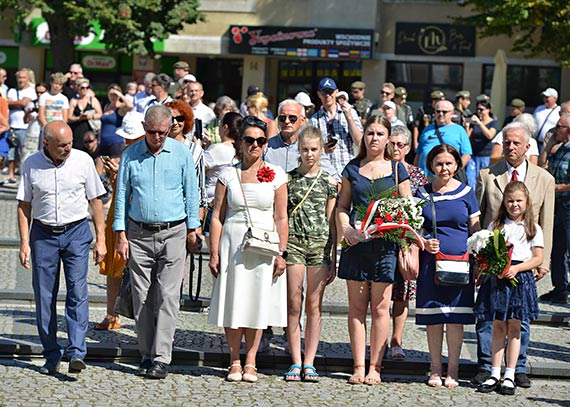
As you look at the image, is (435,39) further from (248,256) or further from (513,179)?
(248,256)

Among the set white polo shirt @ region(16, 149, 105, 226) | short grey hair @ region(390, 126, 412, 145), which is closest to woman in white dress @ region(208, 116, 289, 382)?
white polo shirt @ region(16, 149, 105, 226)

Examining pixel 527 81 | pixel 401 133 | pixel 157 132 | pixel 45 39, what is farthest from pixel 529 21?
pixel 157 132

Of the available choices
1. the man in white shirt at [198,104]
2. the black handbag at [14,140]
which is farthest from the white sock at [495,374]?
the black handbag at [14,140]

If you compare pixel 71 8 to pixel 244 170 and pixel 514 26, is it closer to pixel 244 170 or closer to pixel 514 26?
pixel 514 26

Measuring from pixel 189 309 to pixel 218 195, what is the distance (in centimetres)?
266

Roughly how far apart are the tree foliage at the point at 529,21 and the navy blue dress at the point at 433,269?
855 inches

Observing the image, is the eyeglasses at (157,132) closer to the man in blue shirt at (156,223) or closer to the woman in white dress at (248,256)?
the man in blue shirt at (156,223)

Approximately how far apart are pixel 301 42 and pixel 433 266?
2648 centimetres

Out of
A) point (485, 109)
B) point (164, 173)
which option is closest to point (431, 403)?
point (164, 173)

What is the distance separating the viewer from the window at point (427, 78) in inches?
1417

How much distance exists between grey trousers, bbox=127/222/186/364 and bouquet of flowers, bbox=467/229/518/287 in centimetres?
226

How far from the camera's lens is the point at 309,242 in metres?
9.77

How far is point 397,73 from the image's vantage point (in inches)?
1430

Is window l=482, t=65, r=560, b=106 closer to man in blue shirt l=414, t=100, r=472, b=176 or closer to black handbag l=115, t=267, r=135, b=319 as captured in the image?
man in blue shirt l=414, t=100, r=472, b=176
